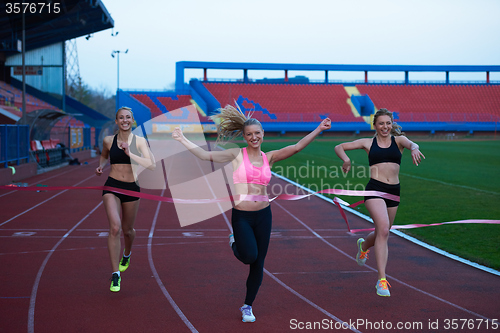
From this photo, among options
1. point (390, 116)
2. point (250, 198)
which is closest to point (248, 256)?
point (250, 198)

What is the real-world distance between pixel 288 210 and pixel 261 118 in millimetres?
53463

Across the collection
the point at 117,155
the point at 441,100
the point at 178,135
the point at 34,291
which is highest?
the point at 441,100

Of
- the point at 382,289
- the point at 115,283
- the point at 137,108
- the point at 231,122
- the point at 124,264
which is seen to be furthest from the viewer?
the point at 137,108

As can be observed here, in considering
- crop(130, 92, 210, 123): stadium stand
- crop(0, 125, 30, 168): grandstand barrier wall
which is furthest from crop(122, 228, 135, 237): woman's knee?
crop(130, 92, 210, 123): stadium stand

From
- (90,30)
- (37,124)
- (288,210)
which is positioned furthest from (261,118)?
(288,210)

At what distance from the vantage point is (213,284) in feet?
21.0

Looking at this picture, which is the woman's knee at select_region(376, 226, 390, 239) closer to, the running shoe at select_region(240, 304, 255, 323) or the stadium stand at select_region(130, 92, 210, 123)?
the running shoe at select_region(240, 304, 255, 323)

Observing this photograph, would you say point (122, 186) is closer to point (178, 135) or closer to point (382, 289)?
point (178, 135)

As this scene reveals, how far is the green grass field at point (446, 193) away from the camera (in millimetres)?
9000

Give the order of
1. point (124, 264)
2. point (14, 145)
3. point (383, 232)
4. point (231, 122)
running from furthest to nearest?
1. point (14, 145)
2. point (124, 264)
3. point (383, 232)
4. point (231, 122)

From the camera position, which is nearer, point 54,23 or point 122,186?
point 122,186

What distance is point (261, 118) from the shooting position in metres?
65.9

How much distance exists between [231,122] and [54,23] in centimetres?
3814

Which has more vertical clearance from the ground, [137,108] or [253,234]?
[137,108]
